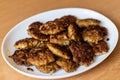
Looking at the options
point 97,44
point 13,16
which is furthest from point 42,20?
point 97,44

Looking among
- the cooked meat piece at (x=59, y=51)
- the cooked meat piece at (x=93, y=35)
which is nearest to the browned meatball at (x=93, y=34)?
the cooked meat piece at (x=93, y=35)

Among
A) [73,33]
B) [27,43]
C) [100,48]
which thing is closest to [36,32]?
[27,43]

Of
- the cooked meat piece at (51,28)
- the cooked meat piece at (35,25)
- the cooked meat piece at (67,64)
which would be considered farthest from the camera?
the cooked meat piece at (35,25)

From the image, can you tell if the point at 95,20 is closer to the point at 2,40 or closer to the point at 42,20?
the point at 42,20

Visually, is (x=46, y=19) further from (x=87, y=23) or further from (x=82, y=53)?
(x=82, y=53)

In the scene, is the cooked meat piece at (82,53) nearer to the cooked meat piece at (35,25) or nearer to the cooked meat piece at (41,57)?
the cooked meat piece at (41,57)

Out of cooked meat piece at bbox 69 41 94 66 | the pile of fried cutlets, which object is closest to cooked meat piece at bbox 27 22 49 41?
the pile of fried cutlets

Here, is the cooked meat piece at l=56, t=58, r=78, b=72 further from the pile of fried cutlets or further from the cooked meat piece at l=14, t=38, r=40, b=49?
the cooked meat piece at l=14, t=38, r=40, b=49
